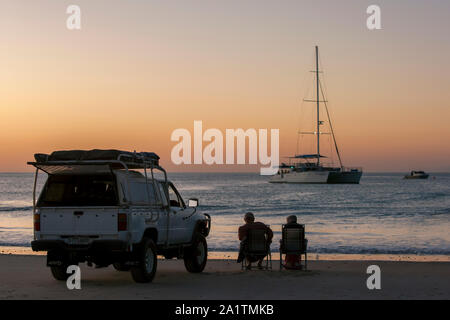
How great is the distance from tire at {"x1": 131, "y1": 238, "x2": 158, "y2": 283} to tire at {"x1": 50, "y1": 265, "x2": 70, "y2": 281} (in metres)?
1.37

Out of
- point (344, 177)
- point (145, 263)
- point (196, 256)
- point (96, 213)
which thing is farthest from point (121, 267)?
point (344, 177)

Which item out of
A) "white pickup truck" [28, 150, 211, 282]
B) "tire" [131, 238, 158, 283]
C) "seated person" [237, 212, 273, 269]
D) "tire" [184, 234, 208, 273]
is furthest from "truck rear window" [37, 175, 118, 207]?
"seated person" [237, 212, 273, 269]

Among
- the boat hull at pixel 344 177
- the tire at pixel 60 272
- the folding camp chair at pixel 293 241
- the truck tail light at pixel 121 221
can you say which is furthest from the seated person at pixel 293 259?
the boat hull at pixel 344 177

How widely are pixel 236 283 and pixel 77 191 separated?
10.6 feet

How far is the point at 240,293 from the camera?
1047 cm

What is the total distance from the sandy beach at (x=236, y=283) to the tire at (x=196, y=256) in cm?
19

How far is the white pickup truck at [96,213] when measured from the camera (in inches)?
424

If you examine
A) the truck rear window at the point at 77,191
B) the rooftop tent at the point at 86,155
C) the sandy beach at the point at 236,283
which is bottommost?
the sandy beach at the point at 236,283

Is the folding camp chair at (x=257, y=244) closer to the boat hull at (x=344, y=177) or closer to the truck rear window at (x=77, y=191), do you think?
the truck rear window at (x=77, y=191)

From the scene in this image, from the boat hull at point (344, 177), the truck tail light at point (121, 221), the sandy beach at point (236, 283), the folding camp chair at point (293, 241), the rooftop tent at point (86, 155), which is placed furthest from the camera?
the boat hull at point (344, 177)

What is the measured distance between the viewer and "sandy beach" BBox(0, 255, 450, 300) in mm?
10242

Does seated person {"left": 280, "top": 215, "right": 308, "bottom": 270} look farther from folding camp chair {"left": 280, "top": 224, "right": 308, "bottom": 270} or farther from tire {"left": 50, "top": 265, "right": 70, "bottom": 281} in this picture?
tire {"left": 50, "top": 265, "right": 70, "bottom": 281}
